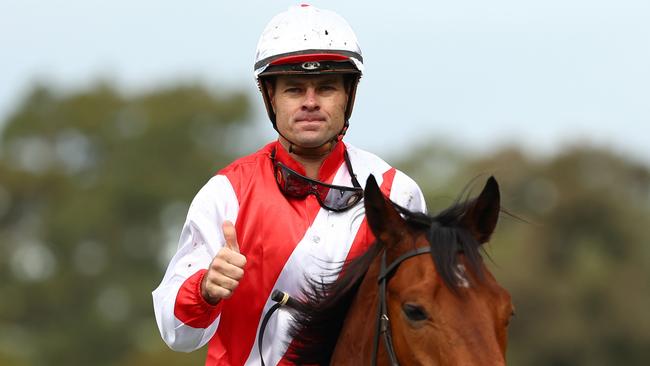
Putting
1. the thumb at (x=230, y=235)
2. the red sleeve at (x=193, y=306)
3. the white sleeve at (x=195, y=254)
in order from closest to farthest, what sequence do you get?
the thumb at (x=230, y=235), the red sleeve at (x=193, y=306), the white sleeve at (x=195, y=254)

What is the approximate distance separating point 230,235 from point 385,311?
72cm

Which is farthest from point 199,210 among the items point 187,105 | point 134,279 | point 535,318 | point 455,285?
point 187,105

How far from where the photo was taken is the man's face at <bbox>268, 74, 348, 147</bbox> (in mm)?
6449

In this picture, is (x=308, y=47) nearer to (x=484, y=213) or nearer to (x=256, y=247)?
(x=256, y=247)

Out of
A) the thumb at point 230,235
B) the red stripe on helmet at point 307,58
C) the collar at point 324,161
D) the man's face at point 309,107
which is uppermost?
the red stripe on helmet at point 307,58

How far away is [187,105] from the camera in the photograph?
6128 cm

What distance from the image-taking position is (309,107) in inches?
254

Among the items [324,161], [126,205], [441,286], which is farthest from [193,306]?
[126,205]

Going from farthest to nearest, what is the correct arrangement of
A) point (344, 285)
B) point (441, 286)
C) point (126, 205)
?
1. point (126, 205)
2. point (344, 285)
3. point (441, 286)

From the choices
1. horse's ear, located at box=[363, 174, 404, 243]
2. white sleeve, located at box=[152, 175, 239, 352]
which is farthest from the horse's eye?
white sleeve, located at box=[152, 175, 239, 352]

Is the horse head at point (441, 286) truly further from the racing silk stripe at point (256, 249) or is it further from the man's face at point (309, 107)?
the man's face at point (309, 107)

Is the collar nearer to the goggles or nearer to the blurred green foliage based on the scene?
the goggles

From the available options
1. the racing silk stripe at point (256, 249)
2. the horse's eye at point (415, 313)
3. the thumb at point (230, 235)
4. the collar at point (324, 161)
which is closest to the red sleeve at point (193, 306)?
the racing silk stripe at point (256, 249)

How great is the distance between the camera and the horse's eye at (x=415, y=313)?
522cm
